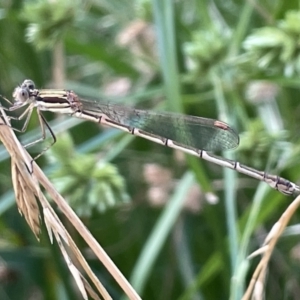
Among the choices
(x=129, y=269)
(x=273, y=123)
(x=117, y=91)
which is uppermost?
(x=117, y=91)

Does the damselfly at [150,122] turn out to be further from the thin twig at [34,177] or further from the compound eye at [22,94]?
the thin twig at [34,177]

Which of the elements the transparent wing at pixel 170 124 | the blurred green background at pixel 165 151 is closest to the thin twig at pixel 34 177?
the blurred green background at pixel 165 151

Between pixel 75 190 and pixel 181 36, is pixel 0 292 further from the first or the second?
pixel 181 36

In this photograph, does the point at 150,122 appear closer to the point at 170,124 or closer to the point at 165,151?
the point at 170,124

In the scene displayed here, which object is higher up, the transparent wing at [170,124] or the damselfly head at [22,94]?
the damselfly head at [22,94]

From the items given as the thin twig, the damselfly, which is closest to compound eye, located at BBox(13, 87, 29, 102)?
the damselfly

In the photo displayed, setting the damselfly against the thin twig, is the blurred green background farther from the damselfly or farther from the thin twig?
the thin twig

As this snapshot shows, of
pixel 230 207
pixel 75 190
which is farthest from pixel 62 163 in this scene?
pixel 230 207
